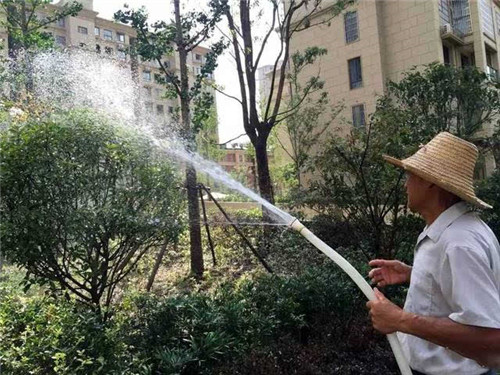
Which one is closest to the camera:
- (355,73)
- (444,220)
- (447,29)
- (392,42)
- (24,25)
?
(444,220)

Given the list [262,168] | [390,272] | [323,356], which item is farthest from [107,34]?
[390,272]

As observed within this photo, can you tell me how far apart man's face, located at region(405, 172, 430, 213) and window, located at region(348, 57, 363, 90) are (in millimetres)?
19721

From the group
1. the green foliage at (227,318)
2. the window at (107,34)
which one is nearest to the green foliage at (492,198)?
the green foliage at (227,318)

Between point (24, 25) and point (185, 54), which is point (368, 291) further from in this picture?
point (24, 25)

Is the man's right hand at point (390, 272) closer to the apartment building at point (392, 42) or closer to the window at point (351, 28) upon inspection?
the apartment building at point (392, 42)

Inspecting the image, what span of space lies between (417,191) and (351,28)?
2074cm

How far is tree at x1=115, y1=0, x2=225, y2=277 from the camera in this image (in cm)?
739

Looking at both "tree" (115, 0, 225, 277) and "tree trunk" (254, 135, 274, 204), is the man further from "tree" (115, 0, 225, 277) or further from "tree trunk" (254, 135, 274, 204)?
"tree trunk" (254, 135, 274, 204)

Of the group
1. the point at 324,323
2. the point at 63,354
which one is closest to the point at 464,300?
the point at 63,354

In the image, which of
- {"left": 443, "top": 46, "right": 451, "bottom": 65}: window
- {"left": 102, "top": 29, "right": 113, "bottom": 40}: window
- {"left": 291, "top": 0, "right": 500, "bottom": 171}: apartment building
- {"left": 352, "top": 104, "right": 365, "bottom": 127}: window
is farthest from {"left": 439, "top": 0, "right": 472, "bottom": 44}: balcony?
{"left": 102, "top": 29, "right": 113, "bottom": 40}: window

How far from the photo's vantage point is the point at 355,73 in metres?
20.7

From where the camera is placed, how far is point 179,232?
429 cm

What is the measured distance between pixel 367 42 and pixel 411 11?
7.13ft

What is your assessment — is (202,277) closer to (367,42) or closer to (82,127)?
(82,127)
